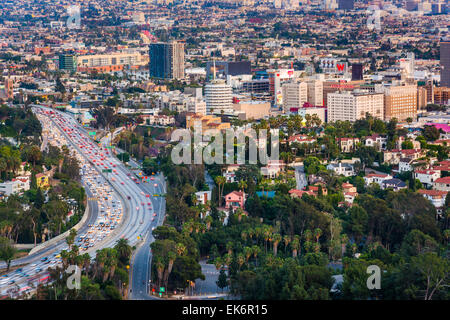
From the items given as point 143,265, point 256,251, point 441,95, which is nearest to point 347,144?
point 256,251

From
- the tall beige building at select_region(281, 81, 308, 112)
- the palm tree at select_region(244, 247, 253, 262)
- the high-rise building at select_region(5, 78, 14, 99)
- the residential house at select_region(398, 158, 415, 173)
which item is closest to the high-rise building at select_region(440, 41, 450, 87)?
the tall beige building at select_region(281, 81, 308, 112)

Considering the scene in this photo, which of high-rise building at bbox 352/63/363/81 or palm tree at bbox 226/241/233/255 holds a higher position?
high-rise building at bbox 352/63/363/81

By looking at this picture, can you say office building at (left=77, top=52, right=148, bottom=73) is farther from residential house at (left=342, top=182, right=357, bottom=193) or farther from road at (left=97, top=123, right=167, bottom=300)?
residential house at (left=342, top=182, right=357, bottom=193)

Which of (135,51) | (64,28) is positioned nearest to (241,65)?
(135,51)

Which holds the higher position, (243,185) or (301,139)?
(301,139)

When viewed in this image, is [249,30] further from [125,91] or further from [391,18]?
[125,91]

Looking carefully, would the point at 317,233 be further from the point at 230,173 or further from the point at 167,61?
the point at 167,61
